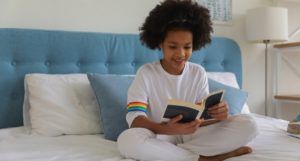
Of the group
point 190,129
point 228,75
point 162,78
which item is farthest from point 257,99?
point 190,129

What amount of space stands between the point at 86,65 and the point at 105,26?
264 millimetres

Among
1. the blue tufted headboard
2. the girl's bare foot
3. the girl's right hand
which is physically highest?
the blue tufted headboard

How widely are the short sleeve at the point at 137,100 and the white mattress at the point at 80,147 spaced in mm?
135

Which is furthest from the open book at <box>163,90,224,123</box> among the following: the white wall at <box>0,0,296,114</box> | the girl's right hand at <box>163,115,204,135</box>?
the white wall at <box>0,0,296,114</box>

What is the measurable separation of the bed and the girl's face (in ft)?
1.17

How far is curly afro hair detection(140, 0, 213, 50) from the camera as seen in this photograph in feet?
4.14

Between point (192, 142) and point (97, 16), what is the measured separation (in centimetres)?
95

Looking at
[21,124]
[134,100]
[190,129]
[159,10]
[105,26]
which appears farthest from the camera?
[105,26]

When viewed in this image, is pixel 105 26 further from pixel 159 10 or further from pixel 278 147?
pixel 278 147

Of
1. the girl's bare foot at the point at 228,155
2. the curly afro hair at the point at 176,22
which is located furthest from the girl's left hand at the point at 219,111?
the curly afro hair at the point at 176,22

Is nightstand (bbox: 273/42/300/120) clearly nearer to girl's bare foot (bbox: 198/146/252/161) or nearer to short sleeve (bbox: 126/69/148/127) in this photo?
girl's bare foot (bbox: 198/146/252/161)

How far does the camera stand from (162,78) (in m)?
1.26

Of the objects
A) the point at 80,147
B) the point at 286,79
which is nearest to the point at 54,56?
the point at 80,147

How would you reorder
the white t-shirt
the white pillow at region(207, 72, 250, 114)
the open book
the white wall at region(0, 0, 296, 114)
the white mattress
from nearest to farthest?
the open book < the white mattress < the white t-shirt < the white wall at region(0, 0, 296, 114) < the white pillow at region(207, 72, 250, 114)
